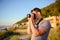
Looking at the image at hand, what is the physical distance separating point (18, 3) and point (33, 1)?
271mm

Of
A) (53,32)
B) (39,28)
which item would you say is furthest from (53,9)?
(39,28)

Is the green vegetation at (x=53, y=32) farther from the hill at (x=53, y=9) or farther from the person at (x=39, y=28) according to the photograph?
the person at (x=39, y=28)

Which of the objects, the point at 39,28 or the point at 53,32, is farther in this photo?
the point at 53,32

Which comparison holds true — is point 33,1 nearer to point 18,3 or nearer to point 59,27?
point 18,3

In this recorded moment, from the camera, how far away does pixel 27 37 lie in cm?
257

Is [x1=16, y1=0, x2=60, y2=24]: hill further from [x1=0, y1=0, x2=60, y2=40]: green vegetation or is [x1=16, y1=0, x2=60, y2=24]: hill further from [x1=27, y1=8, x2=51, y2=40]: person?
[x1=27, y1=8, x2=51, y2=40]: person

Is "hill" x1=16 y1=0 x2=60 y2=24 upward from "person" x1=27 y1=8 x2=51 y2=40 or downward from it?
upward

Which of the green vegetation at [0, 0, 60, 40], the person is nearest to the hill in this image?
the green vegetation at [0, 0, 60, 40]

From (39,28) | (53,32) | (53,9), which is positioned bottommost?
(53,32)

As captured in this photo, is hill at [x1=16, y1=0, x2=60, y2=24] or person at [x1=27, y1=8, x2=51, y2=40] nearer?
person at [x1=27, y1=8, x2=51, y2=40]

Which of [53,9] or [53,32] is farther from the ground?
[53,9]

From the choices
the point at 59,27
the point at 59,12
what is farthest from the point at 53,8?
the point at 59,27

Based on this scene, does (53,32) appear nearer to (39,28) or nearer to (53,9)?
(53,9)

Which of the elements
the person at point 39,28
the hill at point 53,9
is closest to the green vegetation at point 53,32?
the hill at point 53,9
